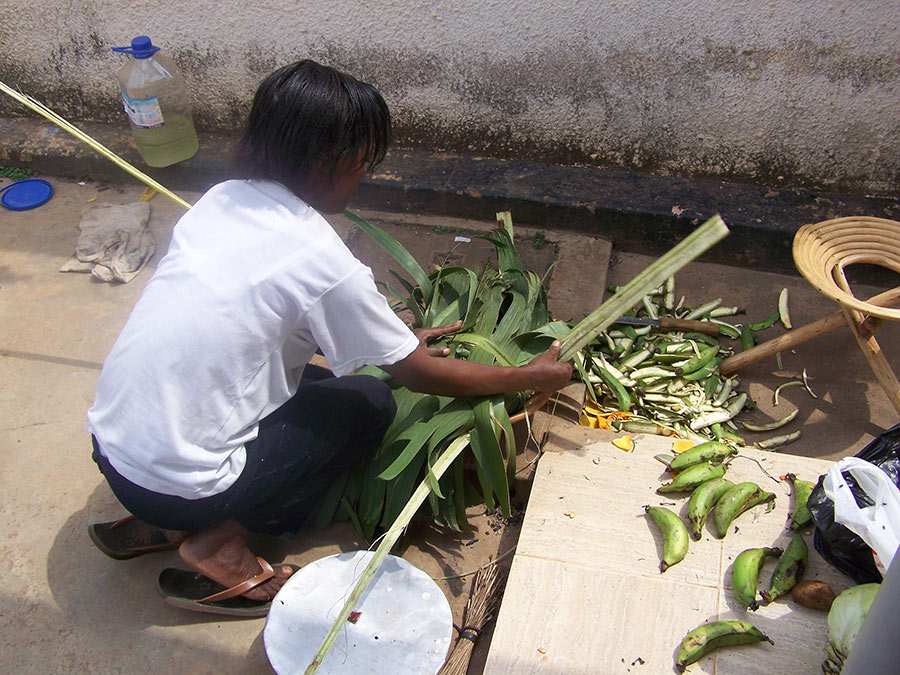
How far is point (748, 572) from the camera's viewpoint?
2072mm

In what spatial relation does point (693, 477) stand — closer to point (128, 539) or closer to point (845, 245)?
point (845, 245)

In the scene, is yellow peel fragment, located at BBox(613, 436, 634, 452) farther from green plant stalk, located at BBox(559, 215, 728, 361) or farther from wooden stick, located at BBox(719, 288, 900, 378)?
wooden stick, located at BBox(719, 288, 900, 378)

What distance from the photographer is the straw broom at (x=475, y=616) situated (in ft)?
7.02

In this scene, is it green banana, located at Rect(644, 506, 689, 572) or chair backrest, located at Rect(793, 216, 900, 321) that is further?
chair backrest, located at Rect(793, 216, 900, 321)

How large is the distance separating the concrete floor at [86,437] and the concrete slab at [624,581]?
0.69ft

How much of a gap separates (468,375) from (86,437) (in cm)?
164

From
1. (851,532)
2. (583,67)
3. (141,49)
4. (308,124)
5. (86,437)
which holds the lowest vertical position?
(86,437)

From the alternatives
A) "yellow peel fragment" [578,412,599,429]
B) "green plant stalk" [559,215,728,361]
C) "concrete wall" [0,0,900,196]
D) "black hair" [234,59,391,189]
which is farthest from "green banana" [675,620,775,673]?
"concrete wall" [0,0,900,196]

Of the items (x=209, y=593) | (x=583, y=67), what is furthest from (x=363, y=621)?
(x=583, y=67)

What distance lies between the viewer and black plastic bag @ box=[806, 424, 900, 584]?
2.00 meters

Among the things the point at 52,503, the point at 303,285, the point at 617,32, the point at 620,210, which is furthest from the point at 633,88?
the point at 52,503

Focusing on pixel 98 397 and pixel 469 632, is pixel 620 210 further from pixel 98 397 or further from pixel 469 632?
pixel 98 397

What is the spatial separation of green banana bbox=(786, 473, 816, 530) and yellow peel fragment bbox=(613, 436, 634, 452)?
1.66 ft

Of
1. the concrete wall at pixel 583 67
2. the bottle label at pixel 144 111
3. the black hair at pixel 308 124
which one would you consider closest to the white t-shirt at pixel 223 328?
the black hair at pixel 308 124
